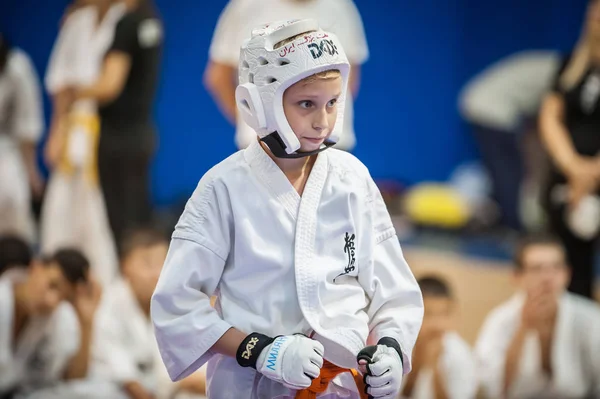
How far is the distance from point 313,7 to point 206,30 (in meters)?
1.61

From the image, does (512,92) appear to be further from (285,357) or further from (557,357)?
(285,357)

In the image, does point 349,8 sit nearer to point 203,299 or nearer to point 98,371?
point 98,371

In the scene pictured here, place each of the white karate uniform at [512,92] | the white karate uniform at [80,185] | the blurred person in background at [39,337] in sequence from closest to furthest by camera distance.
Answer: the blurred person in background at [39,337] < the white karate uniform at [80,185] < the white karate uniform at [512,92]

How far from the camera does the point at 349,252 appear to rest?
7.95 ft

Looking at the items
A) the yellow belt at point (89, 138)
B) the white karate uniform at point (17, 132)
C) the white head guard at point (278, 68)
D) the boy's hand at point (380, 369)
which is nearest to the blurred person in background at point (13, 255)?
the yellow belt at point (89, 138)

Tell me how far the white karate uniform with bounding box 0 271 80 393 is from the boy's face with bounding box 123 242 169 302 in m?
0.33

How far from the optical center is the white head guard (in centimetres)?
231

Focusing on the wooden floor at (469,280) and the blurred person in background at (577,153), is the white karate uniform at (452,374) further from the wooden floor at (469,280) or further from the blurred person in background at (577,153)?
the blurred person in background at (577,153)

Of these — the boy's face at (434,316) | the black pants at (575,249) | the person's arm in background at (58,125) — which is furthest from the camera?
the person's arm in background at (58,125)

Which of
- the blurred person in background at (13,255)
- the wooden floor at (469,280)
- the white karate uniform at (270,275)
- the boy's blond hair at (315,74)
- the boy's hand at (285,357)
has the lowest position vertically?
the wooden floor at (469,280)

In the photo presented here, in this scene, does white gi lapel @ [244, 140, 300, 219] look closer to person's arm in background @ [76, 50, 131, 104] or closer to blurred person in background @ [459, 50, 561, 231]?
person's arm in background @ [76, 50, 131, 104]

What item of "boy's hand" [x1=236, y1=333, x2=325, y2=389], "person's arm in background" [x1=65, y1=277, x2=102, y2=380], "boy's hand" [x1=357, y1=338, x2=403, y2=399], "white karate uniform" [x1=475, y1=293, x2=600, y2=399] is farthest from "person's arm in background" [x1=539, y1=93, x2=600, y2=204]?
"boy's hand" [x1=236, y1=333, x2=325, y2=389]

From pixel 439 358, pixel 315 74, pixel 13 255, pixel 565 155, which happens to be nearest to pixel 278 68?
pixel 315 74

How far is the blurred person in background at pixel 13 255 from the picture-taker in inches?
193
